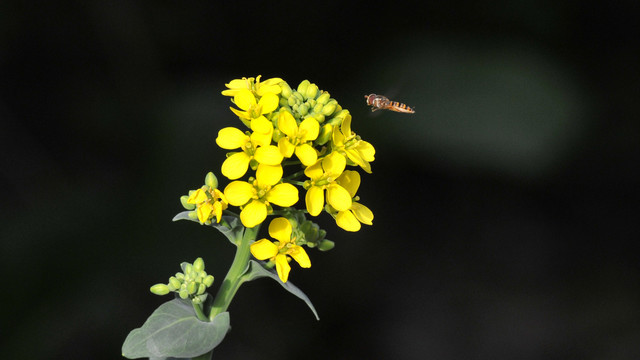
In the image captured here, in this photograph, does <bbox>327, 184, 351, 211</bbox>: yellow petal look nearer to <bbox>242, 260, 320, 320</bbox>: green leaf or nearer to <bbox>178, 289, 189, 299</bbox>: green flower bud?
<bbox>242, 260, 320, 320</bbox>: green leaf

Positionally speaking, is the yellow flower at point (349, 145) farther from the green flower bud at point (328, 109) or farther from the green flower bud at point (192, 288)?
the green flower bud at point (192, 288)

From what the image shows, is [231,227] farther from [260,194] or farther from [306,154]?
[306,154]

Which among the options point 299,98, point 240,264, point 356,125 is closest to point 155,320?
point 240,264

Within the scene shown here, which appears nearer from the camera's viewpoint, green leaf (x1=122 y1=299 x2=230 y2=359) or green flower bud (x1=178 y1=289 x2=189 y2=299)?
green leaf (x1=122 y1=299 x2=230 y2=359)

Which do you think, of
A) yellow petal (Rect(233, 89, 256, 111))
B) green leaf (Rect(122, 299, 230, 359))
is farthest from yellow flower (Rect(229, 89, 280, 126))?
green leaf (Rect(122, 299, 230, 359))

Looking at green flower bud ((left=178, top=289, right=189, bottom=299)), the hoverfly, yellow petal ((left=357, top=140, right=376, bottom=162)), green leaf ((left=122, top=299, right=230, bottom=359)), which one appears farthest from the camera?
the hoverfly

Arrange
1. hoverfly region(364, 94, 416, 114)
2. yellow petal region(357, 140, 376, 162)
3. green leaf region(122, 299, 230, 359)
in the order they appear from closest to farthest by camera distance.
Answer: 1. green leaf region(122, 299, 230, 359)
2. yellow petal region(357, 140, 376, 162)
3. hoverfly region(364, 94, 416, 114)
